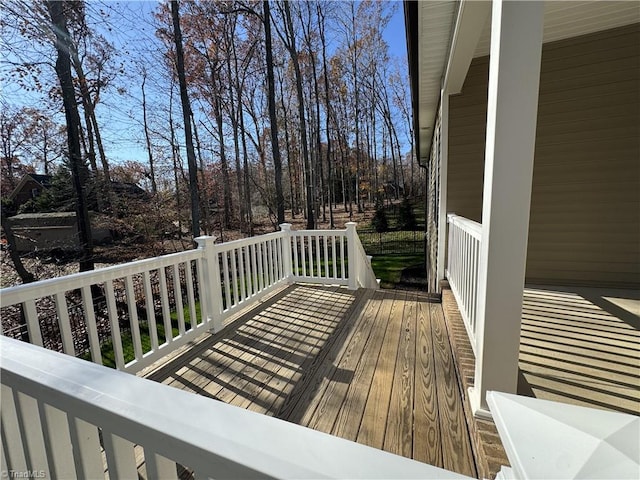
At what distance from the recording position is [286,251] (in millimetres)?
4844

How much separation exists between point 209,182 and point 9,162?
602cm

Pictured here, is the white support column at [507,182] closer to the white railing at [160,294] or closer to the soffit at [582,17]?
the soffit at [582,17]

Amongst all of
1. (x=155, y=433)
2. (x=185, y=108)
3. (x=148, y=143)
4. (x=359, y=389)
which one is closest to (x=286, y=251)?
(x=359, y=389)

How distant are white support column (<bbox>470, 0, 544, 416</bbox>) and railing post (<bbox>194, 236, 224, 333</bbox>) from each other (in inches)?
99.5

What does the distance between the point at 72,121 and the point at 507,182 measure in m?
8.94

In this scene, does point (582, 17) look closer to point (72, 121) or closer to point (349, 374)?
point (349, 374)

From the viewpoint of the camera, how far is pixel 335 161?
18156mm

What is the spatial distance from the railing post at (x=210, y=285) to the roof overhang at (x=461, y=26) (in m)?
2.71

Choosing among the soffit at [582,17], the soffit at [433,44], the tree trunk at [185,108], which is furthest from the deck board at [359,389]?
the tree trunk at [185,108]

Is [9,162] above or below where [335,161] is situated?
below

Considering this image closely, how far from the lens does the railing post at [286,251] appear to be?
480cm

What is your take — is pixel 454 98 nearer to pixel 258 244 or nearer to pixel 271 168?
pixel 258 244

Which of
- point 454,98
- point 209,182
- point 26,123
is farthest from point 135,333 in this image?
point 209,182

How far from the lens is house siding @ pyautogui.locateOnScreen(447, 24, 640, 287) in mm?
3393
